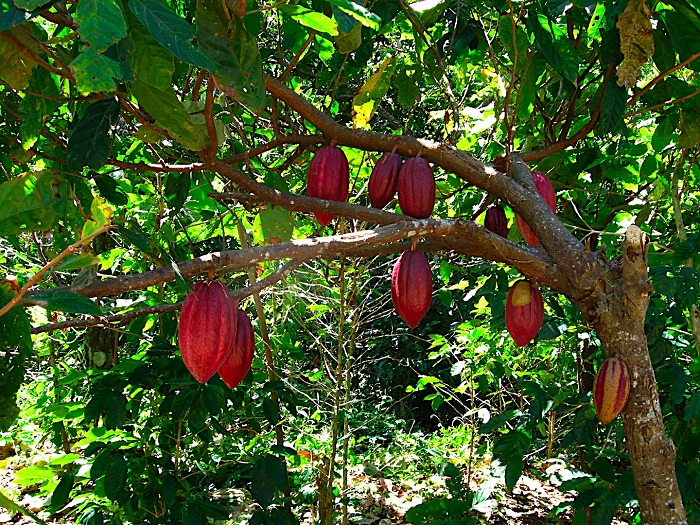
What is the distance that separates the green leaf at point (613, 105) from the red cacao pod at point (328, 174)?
2.09 ft

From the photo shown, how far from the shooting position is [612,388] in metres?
1.19

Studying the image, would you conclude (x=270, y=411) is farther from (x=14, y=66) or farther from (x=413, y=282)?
→ (x=14, y=66)

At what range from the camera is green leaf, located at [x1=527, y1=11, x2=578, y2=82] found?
1.50 meters

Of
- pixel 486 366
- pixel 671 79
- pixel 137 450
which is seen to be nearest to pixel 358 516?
pixel 486 366

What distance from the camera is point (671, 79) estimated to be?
173 centimetres

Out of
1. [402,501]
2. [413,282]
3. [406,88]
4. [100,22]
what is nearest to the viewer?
[100,22]

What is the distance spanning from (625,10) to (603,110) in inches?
9.3

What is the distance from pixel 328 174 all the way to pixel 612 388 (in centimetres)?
75

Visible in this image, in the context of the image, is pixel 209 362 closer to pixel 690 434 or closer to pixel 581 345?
pixel 690 434

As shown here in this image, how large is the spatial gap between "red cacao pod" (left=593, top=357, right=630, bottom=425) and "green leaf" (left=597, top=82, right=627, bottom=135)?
62 centimetres

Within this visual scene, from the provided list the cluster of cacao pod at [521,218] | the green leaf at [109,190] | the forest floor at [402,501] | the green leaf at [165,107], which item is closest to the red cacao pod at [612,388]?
the cluster of cacao pod at [521,218]

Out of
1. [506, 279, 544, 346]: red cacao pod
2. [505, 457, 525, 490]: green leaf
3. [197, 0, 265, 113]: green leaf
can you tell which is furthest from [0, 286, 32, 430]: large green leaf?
[505, 457, 525, 490]: green leaf

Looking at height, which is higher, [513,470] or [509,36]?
[509,36]

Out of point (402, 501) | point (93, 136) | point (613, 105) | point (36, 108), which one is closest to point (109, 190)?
point (36, 108)
